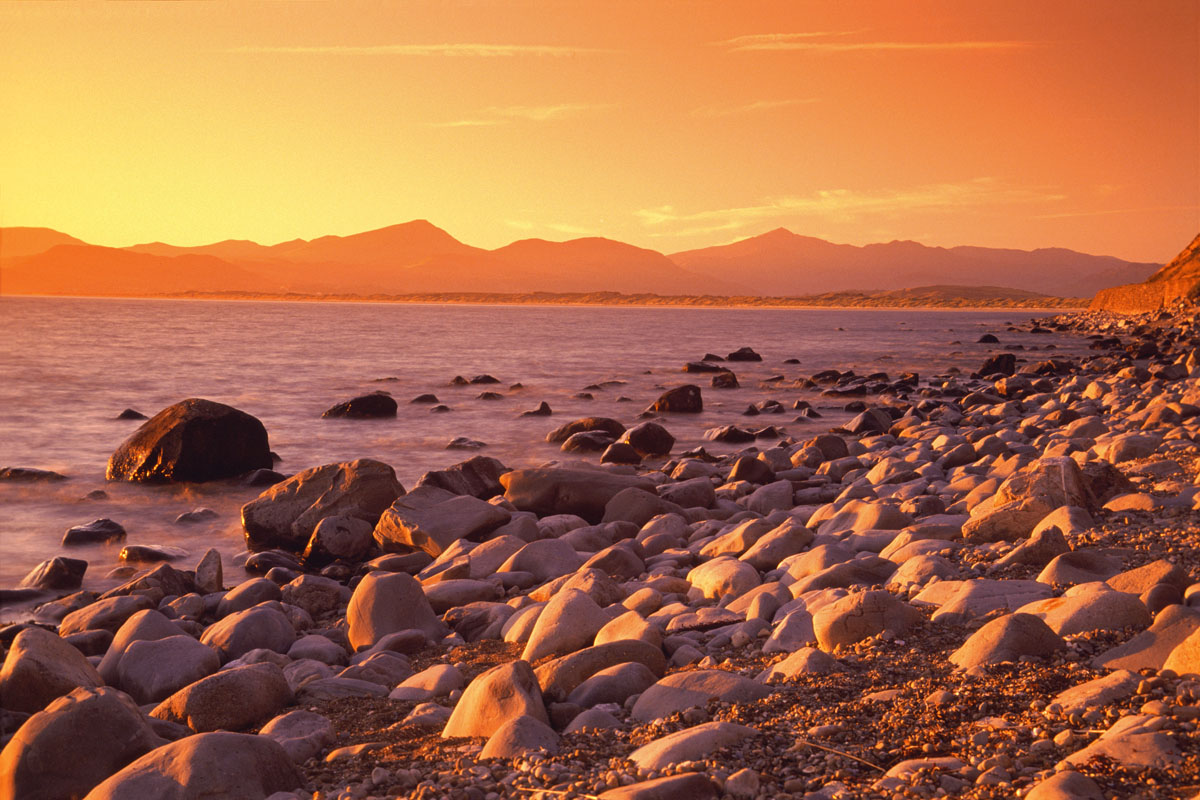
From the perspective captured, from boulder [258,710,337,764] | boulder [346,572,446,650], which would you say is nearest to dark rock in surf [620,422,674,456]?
boulder [346,572,446,650]

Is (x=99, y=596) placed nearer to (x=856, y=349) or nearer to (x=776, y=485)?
(x=776, y=485)

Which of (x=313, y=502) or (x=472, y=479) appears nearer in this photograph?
(x=313, y=502)

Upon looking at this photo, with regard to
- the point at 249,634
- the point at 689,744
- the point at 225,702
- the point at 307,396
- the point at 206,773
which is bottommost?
the point at 307,396

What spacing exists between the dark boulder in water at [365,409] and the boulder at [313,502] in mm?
8807

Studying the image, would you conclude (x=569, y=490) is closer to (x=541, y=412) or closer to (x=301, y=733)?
(x=301, y=733)

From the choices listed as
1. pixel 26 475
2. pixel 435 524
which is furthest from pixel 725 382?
pixel 435 524

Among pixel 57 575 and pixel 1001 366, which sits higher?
pixel 1001 366

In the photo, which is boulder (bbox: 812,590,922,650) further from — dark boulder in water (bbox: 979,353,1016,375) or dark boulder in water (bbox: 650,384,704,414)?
dark boulder in water (bbox: 979,353,1016,375)

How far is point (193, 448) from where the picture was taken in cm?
1129

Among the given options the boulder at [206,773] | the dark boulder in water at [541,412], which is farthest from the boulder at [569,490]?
the dark boulder in water at [541,412]

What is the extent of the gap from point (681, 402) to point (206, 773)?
53.3 feet

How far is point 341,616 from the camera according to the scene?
6.21m

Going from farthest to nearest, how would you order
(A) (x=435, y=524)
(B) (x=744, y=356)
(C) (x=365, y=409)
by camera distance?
(B) (x=744, y=356) → (C) (x=365, y=409) → (A) (x=435, y=524)

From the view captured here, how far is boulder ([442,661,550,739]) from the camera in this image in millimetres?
3385
